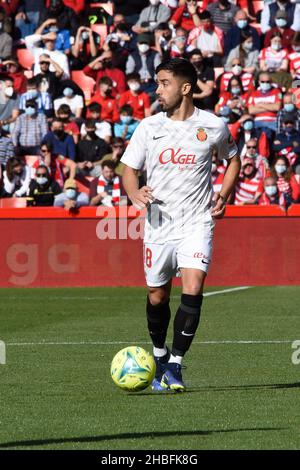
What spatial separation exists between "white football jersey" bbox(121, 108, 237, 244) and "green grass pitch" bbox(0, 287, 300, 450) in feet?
4.01

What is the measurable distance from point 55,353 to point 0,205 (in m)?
9.86

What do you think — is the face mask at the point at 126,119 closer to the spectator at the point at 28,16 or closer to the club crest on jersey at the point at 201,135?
the spectator at the point at 28,16

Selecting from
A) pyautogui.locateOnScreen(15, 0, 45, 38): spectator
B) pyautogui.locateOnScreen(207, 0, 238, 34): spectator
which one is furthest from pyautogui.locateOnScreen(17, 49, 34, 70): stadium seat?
pyautogui.locateOnScreen(207, 0, 238, 34): spectator

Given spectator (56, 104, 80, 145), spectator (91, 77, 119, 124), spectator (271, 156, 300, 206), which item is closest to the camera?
spectator (271, 156, 300, 206)

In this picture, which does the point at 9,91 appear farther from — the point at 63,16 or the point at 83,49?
the point at 63,16

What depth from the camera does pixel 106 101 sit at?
23.0 m

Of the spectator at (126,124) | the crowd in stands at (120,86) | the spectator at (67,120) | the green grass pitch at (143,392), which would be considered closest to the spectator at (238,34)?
the crowd in stands at (120,86)

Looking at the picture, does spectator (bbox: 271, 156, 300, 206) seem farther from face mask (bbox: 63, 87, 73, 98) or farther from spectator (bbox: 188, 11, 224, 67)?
face mask (bbox: 63, 87, 73, 98)

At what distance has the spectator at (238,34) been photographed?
23797 millimetres

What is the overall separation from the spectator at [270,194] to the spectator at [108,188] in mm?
2395

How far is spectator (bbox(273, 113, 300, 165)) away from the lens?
2106 cm

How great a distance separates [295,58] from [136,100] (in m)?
3.15

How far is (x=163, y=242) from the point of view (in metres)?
8.80

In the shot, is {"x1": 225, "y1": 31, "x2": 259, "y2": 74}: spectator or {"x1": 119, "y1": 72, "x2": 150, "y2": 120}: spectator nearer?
{"x1": 119, "y1": 72, "x2": 150, "y2": 120}: spectator
